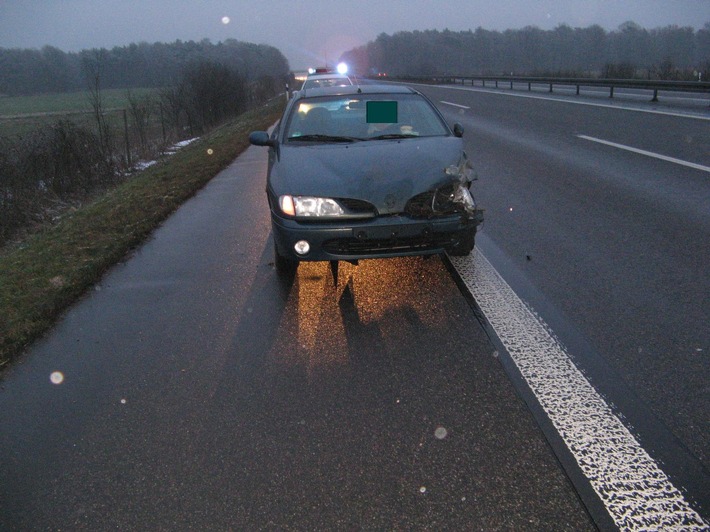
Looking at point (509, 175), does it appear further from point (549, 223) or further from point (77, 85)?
point (77, 85)

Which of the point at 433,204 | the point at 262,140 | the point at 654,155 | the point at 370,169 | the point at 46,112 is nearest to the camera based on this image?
the point at 433,204

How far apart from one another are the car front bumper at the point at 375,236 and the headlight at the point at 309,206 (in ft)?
0.24

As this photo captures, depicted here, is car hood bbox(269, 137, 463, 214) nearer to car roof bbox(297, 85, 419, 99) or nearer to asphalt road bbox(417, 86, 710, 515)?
asphalt road bbox(417, 86, 710, 515)

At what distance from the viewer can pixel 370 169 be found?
3.96 meters

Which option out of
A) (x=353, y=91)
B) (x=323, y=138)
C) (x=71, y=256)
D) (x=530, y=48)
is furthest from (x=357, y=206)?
(x=530, y=48)

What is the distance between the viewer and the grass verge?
384 cm

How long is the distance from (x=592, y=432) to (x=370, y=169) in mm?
2443

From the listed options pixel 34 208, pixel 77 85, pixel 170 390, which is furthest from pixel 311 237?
pixel 77 85

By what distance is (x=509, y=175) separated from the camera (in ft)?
25.3

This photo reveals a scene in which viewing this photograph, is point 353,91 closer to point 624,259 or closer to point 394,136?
point 394,136

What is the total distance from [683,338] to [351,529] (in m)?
2.26

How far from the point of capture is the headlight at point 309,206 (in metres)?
3.70

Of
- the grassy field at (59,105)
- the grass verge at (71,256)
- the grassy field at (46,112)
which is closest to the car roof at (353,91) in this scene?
the grass verge at (71,256)

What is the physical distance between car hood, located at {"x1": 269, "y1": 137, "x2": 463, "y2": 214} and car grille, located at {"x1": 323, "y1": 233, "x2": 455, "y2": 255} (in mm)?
224
